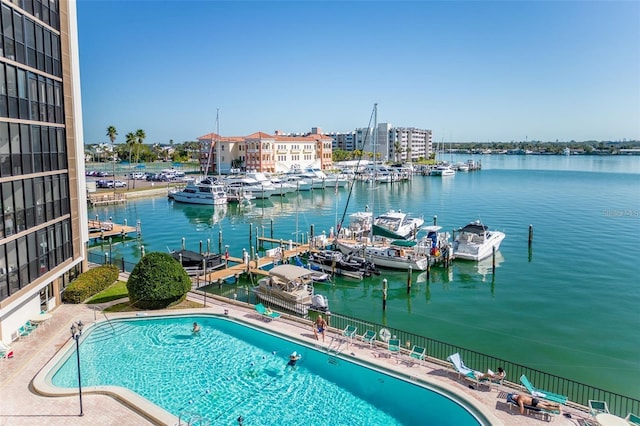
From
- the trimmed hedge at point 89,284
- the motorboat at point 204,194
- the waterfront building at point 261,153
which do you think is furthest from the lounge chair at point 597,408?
the waterfront building at point 261,153

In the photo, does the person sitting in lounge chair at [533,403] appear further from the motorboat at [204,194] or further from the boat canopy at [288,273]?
Result: the motorboat at [204,194]

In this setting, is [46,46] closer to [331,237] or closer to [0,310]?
[0,310]

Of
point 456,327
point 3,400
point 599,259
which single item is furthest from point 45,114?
point 599,259

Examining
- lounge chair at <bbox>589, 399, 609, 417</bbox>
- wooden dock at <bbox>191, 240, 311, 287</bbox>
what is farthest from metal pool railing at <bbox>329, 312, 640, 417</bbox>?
wooden dock at <bbox>191, 240, 311, 287</bbox>

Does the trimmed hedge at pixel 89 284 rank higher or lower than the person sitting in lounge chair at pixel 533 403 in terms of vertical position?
higher

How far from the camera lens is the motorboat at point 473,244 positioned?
44.2 meters

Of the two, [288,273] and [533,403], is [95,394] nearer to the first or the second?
[288,273]

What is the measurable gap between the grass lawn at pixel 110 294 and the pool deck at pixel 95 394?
211 cm

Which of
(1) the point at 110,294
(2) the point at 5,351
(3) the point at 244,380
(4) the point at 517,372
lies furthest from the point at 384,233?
(2) the point at 5,351

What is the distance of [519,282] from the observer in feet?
125

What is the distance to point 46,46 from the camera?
72.3 ft

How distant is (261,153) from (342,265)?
3348 inches

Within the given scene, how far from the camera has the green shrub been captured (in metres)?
24.5

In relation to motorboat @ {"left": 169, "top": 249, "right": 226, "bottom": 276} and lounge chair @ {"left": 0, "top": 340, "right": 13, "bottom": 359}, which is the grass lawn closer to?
lounge chair @ {"left": 0, "top": 340, "right": 13, "bottom": 359}
